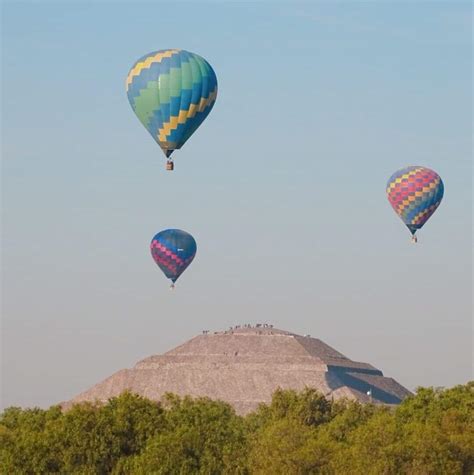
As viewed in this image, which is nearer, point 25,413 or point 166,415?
point 166,415

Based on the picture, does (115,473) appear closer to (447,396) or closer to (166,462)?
(166,462)

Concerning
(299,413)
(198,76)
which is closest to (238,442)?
(198,76)

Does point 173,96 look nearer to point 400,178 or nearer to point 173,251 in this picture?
point 400,178

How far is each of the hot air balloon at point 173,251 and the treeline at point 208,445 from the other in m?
44.5

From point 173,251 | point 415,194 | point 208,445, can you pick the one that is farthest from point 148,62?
point 173,251

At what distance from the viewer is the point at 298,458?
9044 cm

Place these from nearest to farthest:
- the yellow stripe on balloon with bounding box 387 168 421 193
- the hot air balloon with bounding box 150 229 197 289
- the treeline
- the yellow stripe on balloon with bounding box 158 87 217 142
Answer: the treeline
the yellow stripe on balloon with bounding box 158 87 217 142
the yellow stripe on balloon with bounding box 387 168 421 193
the hot air balloon with bounding box 150 229 197 289

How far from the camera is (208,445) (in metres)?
96.7

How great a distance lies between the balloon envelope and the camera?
111 meters

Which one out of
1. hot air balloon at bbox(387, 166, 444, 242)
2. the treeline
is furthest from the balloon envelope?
hot air balloon at bbox(387, 166, 444, 242)

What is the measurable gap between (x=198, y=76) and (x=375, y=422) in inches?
928

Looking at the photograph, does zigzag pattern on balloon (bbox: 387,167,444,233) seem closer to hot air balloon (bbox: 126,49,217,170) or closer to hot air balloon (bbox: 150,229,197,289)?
hot air balloon (bbox: 150,229,197,289)

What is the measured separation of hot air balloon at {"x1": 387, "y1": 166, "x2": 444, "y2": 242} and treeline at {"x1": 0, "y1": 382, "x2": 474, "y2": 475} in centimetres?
2862

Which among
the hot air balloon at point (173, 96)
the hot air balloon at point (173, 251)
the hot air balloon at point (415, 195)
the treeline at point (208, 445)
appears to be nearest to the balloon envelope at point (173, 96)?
the hot air balloon at point (173, 96)
